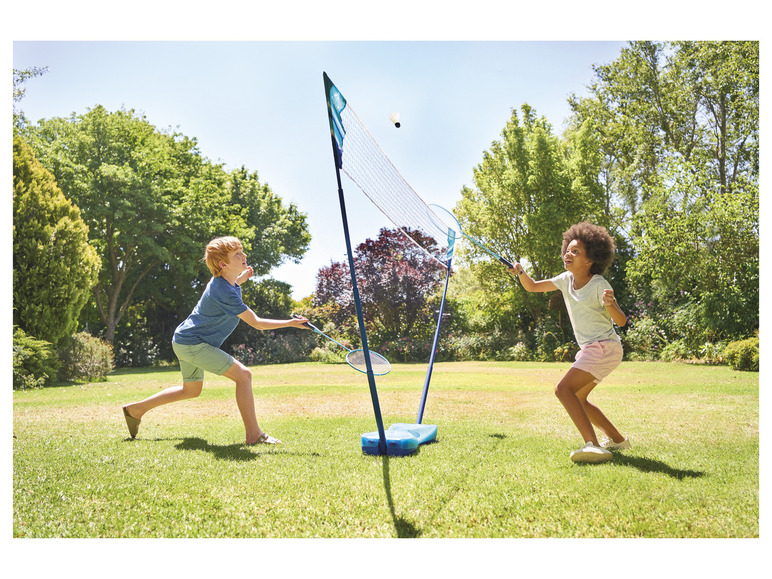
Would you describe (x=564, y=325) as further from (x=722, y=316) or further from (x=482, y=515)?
(x=482, y=515)

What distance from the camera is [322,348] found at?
1572 cm

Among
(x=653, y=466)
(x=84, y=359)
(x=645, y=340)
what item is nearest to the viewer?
(x=653, y=466)

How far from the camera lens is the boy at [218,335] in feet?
13.4

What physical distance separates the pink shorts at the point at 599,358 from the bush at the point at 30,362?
8498mm

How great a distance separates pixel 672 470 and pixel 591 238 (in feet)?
5.16

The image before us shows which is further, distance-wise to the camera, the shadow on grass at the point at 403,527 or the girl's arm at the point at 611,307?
the girl's arm at the point at 611,307

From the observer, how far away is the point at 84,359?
32.1 feet

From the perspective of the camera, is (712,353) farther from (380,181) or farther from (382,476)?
(382,476)

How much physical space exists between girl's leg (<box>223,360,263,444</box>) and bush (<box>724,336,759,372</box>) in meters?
9.18

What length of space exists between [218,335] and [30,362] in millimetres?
6205

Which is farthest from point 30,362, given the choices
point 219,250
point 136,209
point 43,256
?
point 136,209

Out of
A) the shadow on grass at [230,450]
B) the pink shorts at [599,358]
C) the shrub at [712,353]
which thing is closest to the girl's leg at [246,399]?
the shadow on grass at [230,450]

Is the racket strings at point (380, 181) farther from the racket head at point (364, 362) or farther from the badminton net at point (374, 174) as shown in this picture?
the racket head at point (364, 362)

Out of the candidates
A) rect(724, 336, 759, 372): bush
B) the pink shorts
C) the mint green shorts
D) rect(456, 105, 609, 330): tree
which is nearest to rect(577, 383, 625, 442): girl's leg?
the pink shorts
